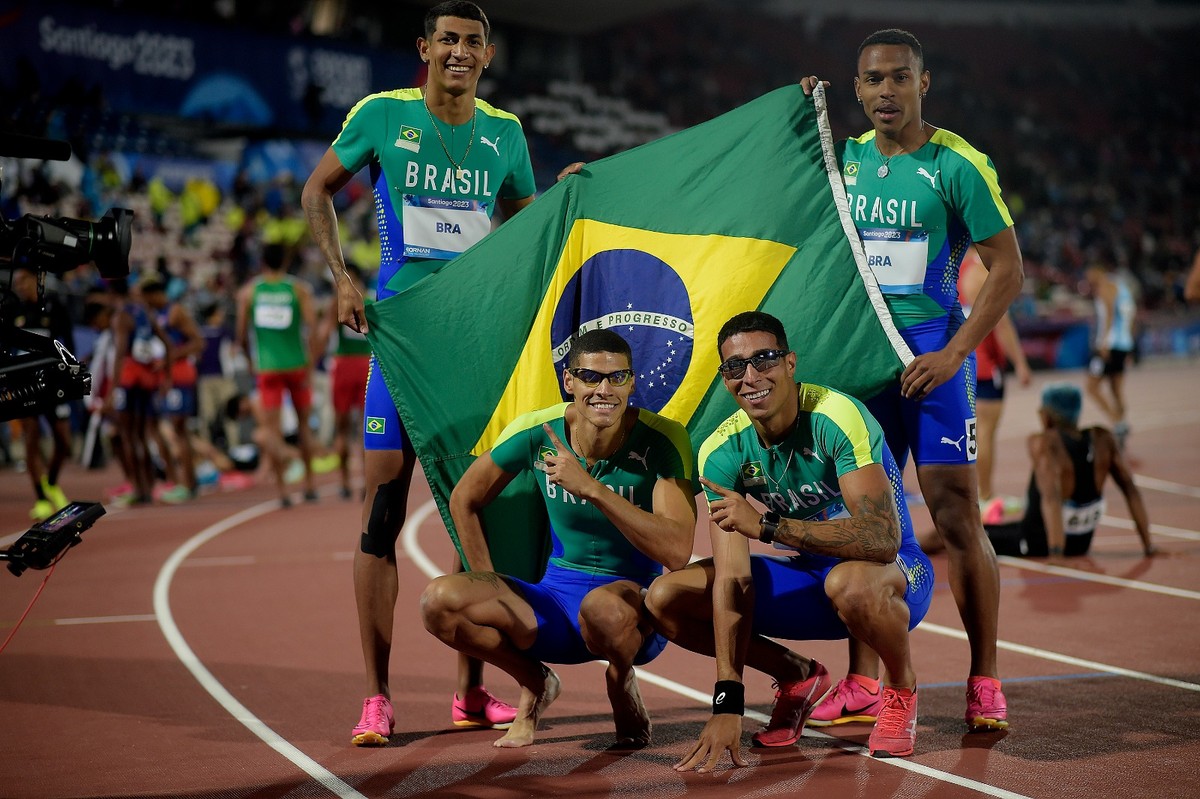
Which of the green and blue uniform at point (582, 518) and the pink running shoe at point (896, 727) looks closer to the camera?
the pink running shoe at point (896, 727)

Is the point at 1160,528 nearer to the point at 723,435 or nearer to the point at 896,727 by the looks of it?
the point at 896,727

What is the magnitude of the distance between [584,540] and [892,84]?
2018 mm

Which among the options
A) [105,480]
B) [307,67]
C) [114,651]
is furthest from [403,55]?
[114,651]

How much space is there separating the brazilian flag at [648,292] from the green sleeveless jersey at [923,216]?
0.34 feet

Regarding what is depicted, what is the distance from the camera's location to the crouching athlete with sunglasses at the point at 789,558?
415 cm

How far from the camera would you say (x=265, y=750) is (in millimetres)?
4633

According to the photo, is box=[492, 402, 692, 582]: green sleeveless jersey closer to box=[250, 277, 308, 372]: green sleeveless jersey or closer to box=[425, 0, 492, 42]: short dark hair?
box=[425, 0, 492, 42]: short dark hair

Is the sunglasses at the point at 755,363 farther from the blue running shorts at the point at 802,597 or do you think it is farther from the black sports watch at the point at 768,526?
the blue running shorts at the point at 802,597

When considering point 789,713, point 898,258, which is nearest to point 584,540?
point 789,713

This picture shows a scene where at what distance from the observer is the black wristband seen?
4098 millimetres

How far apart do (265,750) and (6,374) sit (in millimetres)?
1641

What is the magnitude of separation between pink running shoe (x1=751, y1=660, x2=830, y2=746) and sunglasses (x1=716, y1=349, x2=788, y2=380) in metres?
1.14

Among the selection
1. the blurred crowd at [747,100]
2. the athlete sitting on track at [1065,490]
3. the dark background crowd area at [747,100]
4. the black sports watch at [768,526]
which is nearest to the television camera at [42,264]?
the black sports watch at [768,526]

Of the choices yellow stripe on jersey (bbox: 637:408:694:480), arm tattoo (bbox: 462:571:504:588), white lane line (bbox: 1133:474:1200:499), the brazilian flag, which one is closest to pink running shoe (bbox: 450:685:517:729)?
the brazilian flag
